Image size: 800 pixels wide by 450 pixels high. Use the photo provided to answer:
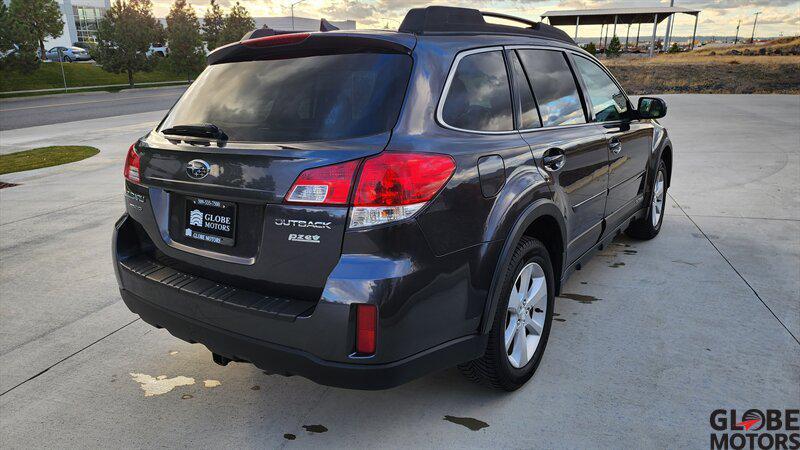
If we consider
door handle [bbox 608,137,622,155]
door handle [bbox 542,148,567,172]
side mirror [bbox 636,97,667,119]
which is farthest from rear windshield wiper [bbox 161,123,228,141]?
side mirror [bbox 636,97,667,119]

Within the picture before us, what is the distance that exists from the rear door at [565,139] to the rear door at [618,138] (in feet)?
0.56

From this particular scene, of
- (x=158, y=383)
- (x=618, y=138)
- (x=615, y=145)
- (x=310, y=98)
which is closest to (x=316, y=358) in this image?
(x=310, y=98)

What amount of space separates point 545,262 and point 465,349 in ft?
2.64

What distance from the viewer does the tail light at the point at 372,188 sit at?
2119 mm

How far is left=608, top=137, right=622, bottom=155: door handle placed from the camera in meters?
3.91

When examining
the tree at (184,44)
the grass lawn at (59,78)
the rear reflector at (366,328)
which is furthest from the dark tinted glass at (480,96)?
the tree at (184,44)

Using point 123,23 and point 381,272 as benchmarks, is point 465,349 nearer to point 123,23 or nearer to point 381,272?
point 381,272

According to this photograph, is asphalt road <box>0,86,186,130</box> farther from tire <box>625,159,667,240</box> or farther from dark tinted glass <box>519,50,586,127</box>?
dark tinted glass <box>519,50,586,127</box>

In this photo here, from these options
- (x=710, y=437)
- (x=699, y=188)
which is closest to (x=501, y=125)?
(x=710, y=437)

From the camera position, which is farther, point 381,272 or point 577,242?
point 577,242

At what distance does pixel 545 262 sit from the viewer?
302cm

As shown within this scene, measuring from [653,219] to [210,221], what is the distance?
4.18 m

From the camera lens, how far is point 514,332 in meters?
2.86

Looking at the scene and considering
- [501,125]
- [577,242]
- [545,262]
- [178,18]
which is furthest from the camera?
[178,18]
